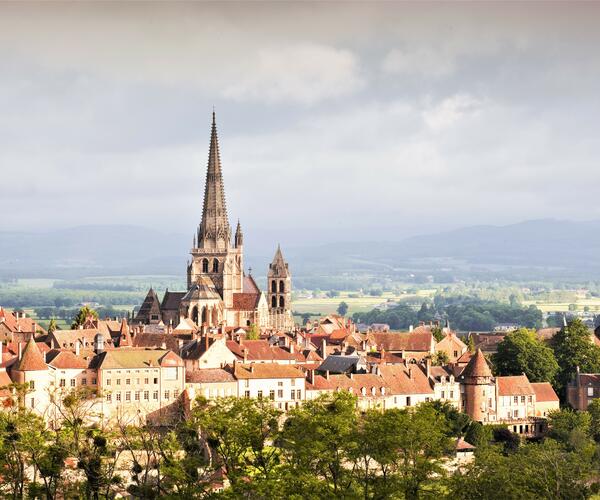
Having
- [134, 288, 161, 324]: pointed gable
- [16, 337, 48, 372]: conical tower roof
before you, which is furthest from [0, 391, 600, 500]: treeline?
[134, 288, 161, 324]: pointed gable

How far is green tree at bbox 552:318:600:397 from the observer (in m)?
134

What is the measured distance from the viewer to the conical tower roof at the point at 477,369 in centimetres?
12212

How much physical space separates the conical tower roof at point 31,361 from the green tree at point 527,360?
153 ft

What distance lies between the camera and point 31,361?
345 feet

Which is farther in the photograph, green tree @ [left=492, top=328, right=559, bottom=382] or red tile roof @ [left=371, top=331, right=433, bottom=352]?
red tile roof @ [left=371, top=331, right=433, bottom=352]

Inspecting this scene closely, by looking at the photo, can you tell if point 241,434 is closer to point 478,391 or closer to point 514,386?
point 478,391

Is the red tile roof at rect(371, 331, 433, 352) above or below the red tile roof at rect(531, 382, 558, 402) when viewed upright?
above

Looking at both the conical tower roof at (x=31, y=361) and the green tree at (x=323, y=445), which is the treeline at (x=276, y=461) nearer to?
the green tree at (x=323, y=445)

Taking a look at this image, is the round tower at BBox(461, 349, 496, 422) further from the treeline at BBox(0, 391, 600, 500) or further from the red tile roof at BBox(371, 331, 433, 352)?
the treeline at BBox(0, 391, 600, 500)

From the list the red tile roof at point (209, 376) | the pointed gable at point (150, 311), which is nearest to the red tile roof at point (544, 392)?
the red tile roof at point (209, 376)

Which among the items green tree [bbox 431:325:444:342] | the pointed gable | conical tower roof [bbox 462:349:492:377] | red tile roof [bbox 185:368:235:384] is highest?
the pointed gable

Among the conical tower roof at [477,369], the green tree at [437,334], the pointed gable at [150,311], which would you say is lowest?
the conical tower roof at [477,369]

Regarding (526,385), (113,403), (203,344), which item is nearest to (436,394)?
(526,385)

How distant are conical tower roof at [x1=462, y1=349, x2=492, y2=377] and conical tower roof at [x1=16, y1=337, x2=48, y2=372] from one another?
37290 mm
